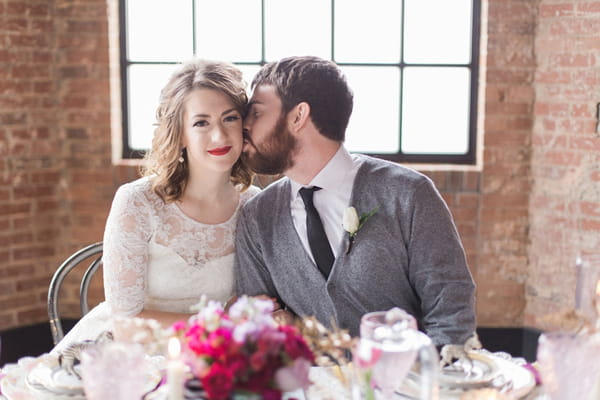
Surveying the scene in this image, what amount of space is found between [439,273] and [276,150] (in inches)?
24.9

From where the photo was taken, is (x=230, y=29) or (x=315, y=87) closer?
(x=315, y=87)

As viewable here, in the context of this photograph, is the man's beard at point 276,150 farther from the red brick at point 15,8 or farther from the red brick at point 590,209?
the red brick at point 15,8

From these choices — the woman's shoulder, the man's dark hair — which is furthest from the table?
the man's dark hair

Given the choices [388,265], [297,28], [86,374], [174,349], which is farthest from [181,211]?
[297,28]

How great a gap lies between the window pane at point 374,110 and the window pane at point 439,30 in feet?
0.60

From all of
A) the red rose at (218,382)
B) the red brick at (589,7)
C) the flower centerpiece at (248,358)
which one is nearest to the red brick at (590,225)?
the red brick at (589,7)

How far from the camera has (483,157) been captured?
3688mm

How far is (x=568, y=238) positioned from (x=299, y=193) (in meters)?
1.76

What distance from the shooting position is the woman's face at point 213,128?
226cm

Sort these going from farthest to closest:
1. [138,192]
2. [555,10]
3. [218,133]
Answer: [555,10]
[138,192]
[218,133]

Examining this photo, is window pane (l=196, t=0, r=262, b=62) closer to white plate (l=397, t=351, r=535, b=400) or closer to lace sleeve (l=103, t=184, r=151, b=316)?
lace sleeve (l=103, t=184, r=151, b=316)

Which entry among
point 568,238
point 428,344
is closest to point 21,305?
point 568,238

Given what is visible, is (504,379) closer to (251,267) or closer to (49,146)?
(251,267)

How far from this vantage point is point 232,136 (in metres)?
2.29
